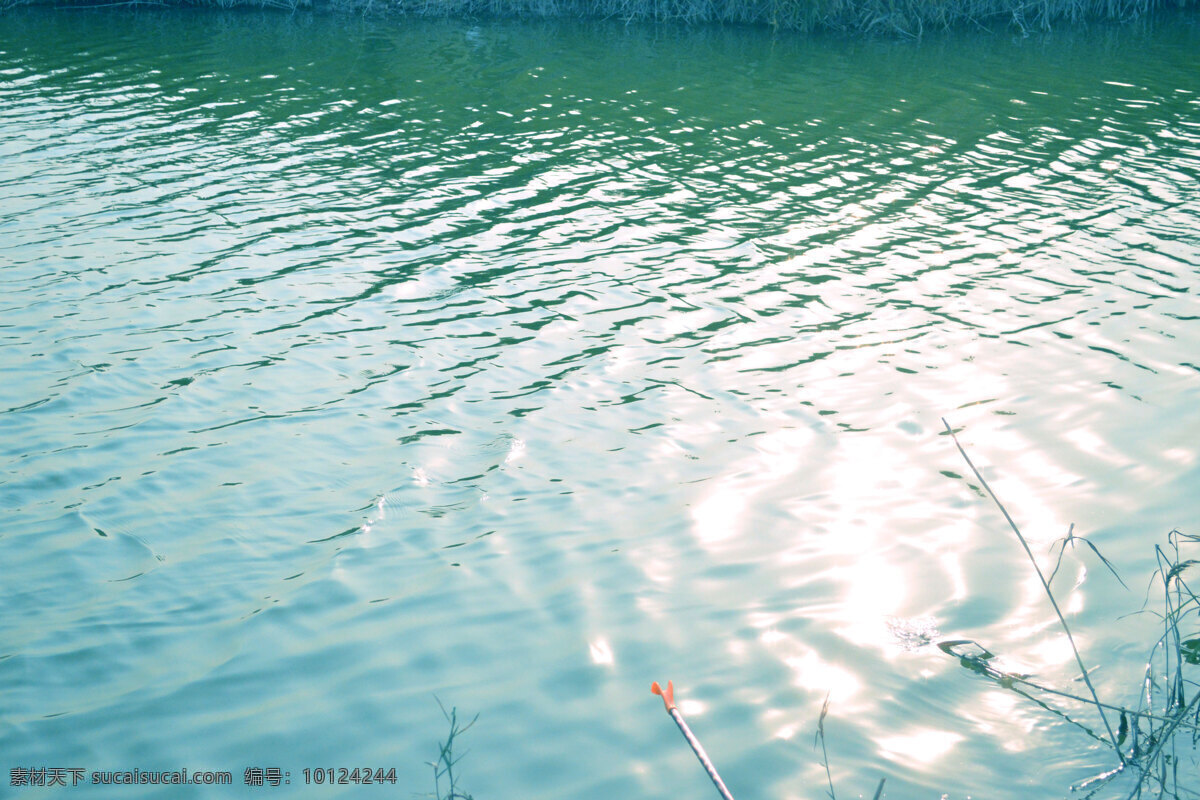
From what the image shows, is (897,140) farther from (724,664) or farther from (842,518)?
(724,664)

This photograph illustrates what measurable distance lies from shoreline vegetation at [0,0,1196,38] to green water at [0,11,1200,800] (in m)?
10.2

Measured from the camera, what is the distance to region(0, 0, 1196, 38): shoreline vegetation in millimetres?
24188

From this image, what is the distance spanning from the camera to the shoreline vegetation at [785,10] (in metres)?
24.2

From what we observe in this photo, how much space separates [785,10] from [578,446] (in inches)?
803

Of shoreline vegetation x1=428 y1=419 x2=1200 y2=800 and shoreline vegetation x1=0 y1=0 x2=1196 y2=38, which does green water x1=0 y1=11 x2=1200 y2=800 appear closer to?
shoreline vegetation x1=428 y1=419 x2=1200 y2=800

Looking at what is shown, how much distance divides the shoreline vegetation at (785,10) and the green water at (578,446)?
10198 millimetres

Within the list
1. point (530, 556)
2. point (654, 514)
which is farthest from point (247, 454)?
point (654, 514)

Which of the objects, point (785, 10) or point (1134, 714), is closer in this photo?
point (1134, 714)

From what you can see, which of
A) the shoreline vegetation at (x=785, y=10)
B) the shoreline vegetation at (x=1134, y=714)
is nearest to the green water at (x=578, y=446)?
the shoreline vegetation at (x=1134, y=714)

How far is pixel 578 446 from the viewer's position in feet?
23.3

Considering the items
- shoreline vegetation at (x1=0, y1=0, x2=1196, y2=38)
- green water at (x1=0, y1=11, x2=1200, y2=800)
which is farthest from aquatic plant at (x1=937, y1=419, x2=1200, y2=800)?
shoreline vegetation at (x1=0, y1=0, x2=1196, y2=38)

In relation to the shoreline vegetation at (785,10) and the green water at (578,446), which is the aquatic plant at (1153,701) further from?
the shoreline vegetation at (785,10)

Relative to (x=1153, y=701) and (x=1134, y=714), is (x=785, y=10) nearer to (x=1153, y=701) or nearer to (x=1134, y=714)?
(x=1153, y=701)

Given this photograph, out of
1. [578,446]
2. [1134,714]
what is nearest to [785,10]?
[578,446]
